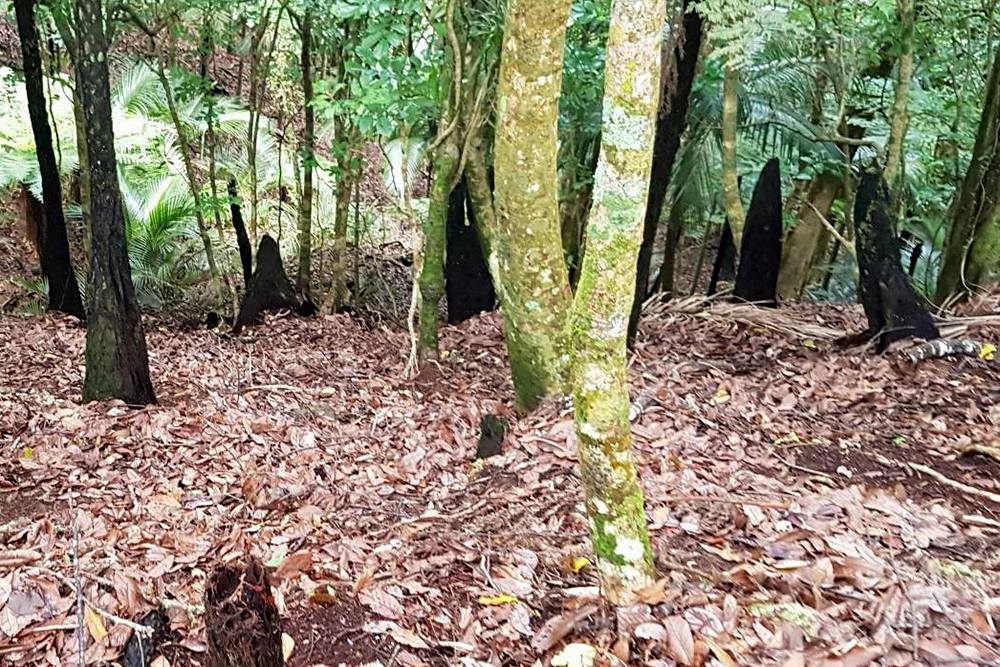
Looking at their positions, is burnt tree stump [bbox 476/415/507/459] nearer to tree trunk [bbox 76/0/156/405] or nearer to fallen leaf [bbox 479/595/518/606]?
fallen leaf [bbox 479/595/518/606]

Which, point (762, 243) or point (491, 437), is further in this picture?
point (762, 243)

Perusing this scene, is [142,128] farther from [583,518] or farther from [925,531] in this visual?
[925,531]

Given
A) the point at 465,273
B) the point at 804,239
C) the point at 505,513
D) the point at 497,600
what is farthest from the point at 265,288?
the point at 497,600

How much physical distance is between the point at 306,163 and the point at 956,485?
7423 mm

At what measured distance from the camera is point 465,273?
9.91m

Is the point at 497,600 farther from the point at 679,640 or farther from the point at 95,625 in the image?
the point at 95,625

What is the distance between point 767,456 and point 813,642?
6.25ft

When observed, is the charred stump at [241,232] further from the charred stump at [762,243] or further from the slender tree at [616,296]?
the slender tree at [616,296]

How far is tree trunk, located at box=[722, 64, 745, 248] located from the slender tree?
4.61 meters

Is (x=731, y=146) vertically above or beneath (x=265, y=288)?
above

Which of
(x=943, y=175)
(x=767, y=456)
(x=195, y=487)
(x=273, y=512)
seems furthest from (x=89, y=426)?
(x=943, y=175)

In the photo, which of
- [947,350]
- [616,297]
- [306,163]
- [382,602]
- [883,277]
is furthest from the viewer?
[306,163]

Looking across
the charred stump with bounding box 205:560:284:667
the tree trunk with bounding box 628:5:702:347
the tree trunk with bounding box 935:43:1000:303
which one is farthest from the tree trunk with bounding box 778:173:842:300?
the charred stump with bounding box 205:560:284:667

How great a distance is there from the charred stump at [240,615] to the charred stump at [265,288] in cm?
772
